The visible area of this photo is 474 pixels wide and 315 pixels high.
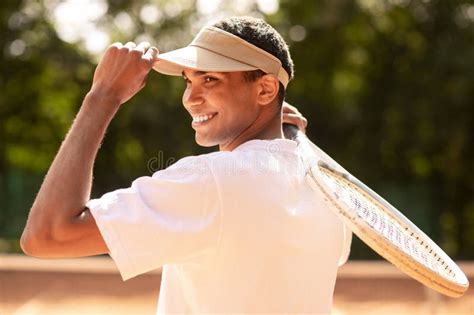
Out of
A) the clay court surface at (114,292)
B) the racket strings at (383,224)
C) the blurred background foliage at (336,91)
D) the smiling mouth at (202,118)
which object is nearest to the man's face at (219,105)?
the smiling mouth at (202,118)

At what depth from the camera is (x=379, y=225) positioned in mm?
2480

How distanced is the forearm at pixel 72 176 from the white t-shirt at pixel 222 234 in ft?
0.18

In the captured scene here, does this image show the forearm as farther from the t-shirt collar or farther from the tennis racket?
the tennis racket

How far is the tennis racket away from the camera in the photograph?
7.32ft

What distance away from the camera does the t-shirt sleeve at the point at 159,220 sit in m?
2.03

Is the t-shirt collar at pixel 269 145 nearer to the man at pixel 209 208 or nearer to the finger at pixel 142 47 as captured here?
the man at pixel 209 208

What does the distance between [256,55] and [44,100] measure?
2139 cm

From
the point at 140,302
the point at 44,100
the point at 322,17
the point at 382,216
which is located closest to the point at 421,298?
the point at 140,302

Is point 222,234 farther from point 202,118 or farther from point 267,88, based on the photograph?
point 267,88

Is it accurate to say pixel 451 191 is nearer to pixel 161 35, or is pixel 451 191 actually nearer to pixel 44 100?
pixel 161 35

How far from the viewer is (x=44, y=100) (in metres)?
23.1

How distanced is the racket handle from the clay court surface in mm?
6258

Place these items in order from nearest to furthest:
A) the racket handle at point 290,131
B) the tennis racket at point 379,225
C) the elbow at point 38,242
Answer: the elbow at point 38,242 → the tennis racket at point 379,225 → the racket handle at point 290,131

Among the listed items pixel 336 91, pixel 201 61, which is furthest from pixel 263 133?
pixel 336 91
